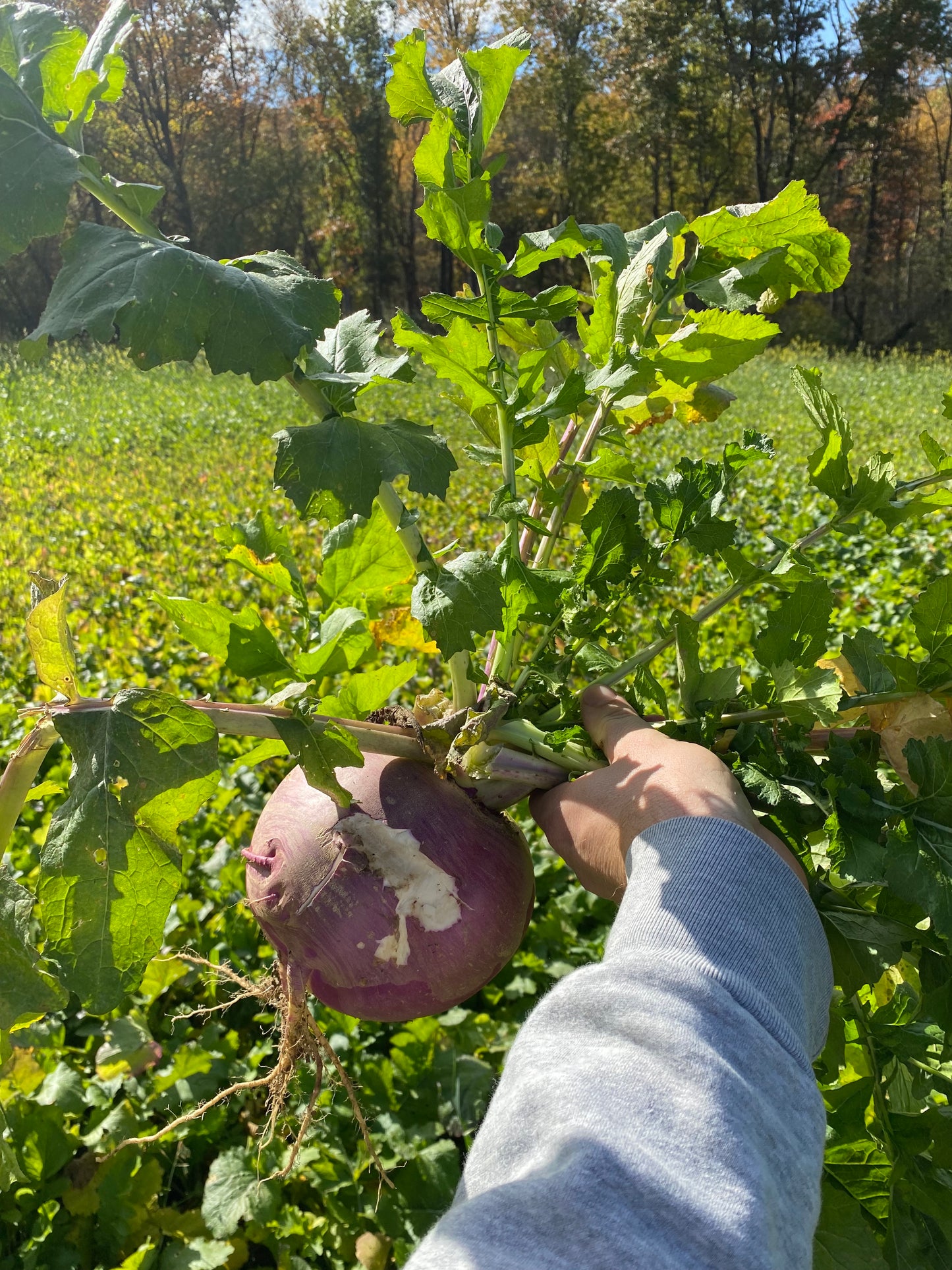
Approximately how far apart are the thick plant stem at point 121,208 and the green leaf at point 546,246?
42cm

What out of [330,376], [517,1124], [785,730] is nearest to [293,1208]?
[517,1124]

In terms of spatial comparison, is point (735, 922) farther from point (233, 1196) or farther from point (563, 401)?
point (233, 1196)

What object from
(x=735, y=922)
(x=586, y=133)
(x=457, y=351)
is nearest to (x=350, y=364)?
(x=457, y=351)

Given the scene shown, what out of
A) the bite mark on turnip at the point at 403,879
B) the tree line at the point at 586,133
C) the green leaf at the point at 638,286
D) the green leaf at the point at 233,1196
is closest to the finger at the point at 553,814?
the bite mark on turnip at the point at 403,879

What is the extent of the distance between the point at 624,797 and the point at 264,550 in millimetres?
556

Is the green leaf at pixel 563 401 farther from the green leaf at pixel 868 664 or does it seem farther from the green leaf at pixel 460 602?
the green leaf at pixel 868 664

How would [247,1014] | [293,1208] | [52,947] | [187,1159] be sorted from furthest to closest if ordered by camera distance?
[247,1014], [187,1159], [293,1208], [52,947]

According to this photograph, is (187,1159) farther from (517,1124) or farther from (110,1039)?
(517,1124)

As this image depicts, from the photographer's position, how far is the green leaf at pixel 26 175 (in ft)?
2.74

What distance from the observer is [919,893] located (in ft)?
2.92

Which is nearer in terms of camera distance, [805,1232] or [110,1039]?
[805,1232]

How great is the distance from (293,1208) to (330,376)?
64.6 inches

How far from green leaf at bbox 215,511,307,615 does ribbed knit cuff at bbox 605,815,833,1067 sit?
1.70 ft

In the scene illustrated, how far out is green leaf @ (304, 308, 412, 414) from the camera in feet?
3.16
